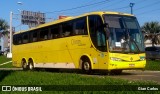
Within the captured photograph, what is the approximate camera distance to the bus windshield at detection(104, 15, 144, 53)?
1942 cm

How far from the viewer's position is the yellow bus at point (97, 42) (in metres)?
19.4

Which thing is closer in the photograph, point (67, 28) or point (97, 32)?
point (97, 32)

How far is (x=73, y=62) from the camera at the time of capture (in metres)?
22.7

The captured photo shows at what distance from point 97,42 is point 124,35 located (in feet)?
4.87

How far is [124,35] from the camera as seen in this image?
1977cm

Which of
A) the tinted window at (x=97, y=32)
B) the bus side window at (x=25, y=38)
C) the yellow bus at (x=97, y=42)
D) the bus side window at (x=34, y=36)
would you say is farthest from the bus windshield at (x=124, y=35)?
the bus side window at (x=25, y=38)

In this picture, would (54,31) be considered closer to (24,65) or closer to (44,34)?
(44,34)

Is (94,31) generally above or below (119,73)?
above

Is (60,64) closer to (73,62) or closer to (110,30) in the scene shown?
(73,62)

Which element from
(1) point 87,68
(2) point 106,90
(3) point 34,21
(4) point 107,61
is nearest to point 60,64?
(1) point 87,68

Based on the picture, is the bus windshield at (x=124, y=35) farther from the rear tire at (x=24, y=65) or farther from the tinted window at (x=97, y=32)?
the rear tire at (x=24, y=65)

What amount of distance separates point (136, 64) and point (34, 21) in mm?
63033

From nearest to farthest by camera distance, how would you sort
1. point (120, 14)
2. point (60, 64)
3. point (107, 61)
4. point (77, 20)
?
point (107, 61) → point (120, 14) → point (77, 20) → point (60, 64)

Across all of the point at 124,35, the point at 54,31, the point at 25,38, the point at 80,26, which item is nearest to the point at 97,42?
the point at 124,35
